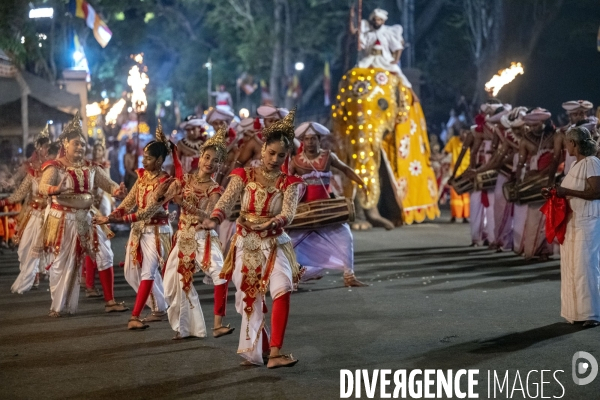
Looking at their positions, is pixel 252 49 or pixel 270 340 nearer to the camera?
pixel 270 340

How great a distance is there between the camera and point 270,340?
743 cm

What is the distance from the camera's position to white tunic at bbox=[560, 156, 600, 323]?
345 inches

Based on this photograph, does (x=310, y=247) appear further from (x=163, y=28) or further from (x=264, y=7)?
(x=163, y=28)

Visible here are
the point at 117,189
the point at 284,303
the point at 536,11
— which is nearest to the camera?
the point at 284,303

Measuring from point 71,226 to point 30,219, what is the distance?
8.61 ft

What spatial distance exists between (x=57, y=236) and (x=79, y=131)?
1.14 metres

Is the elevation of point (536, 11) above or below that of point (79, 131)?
above

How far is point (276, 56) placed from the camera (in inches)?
1730

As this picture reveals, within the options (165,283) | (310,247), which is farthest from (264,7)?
(165,283)

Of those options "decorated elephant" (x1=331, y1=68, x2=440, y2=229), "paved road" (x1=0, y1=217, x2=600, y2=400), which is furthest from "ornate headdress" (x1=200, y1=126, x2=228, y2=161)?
"decorated elephant" (x1=331, y1=68, x2=440, y2=229)

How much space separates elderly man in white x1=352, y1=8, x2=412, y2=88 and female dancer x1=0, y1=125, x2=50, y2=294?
8936 mm

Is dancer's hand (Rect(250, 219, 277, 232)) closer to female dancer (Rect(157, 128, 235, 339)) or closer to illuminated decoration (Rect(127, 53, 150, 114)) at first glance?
female dancer (Rect(157, 128, 235, 339))

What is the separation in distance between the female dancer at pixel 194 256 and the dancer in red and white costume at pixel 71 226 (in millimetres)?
1547

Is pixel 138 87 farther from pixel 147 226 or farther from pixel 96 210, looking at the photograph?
pixel 147 226
